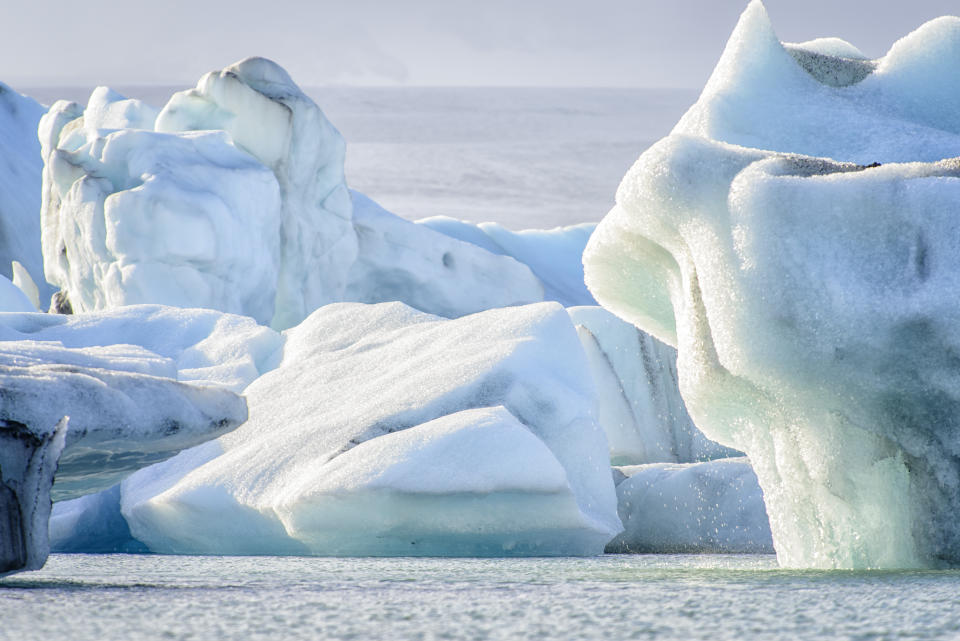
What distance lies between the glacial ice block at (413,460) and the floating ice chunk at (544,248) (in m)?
13.1

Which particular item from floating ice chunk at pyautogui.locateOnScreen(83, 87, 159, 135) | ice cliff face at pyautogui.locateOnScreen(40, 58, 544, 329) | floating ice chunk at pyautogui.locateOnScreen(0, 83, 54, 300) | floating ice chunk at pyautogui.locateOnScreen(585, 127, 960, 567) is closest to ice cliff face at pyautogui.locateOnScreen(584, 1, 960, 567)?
floating ice chunk at pyautogui.locateOnScreen(585, 127, 960, 567)

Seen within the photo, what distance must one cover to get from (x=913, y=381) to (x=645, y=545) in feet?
11.5

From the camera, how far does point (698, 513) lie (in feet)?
20.5

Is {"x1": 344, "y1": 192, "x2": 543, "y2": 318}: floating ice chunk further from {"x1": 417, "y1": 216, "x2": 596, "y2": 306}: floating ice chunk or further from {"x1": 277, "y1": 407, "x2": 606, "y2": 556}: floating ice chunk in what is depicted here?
{"x1": 277, "y1": 407, "x2": 606, "y2": 556}: floating ice chunk

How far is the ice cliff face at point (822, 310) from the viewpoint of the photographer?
3057 millimetres

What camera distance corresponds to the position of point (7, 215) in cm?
1781

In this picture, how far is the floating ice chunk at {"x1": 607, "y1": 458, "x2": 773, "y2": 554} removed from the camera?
611cm

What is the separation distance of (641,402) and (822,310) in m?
6.59

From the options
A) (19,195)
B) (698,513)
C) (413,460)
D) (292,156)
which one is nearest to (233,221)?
(292,156)

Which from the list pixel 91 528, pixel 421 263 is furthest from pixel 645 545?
pixel 421 263

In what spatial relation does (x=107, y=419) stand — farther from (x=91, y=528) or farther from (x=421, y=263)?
(x=421, y=263)

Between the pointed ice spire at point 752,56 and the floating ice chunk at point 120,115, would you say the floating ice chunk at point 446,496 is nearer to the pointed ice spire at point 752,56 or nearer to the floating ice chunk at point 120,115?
the pointed ice spire at point 752,56

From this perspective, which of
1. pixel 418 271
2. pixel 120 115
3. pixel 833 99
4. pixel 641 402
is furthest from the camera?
pixel 120 115

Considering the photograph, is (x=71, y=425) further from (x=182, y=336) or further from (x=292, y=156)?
(x=292, y=156)
